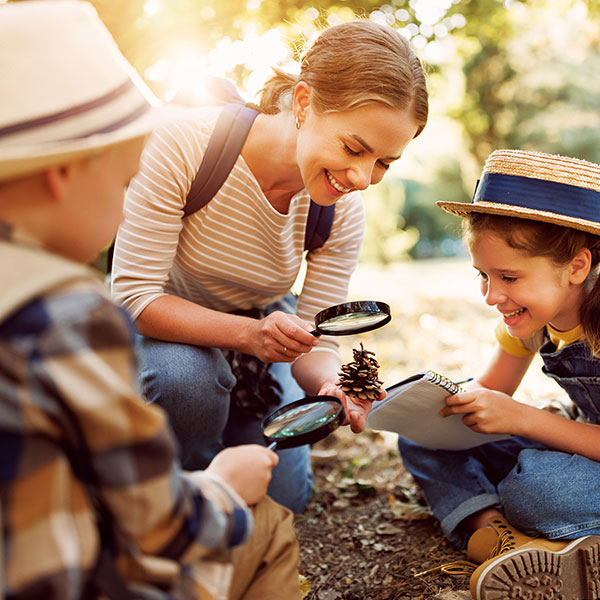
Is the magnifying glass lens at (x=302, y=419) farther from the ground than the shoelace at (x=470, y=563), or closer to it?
farther from the ground

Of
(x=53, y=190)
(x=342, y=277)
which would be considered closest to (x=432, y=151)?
(x=342, y=277)

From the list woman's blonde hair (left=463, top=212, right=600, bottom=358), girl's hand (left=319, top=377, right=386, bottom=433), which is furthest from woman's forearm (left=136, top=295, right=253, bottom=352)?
woman's blonde hair (left=463, top=212, right=600, bottom=358)

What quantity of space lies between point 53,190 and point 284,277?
1751 millimetres

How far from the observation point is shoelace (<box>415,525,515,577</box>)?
2.20 m

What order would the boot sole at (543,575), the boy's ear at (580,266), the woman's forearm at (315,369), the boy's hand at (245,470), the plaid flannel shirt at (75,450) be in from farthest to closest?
the woman's forearm at (315,369)
the boy's ear at (580,266)
the boot sole at (543,575)
the boy's hand at (245,470)
the plaid flannel shirt at (75,450)

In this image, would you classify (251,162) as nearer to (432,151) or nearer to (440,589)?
(440,589)

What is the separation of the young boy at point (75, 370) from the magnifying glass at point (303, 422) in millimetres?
393

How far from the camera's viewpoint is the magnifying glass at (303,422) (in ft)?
5.61

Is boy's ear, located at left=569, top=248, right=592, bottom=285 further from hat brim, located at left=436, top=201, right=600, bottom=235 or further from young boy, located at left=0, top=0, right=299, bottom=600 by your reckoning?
young boy, located at left=0, top=0, right=299, bottom=600

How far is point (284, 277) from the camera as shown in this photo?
2885mm

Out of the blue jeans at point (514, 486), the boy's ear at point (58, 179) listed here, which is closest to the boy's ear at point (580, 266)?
the blue jeans at point (514, 486)

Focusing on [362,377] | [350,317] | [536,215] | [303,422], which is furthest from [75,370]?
[536,215]

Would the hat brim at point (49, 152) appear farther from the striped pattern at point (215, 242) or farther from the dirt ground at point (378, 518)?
the dirt ground at point (378, 518)

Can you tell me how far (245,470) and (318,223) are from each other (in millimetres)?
1555
